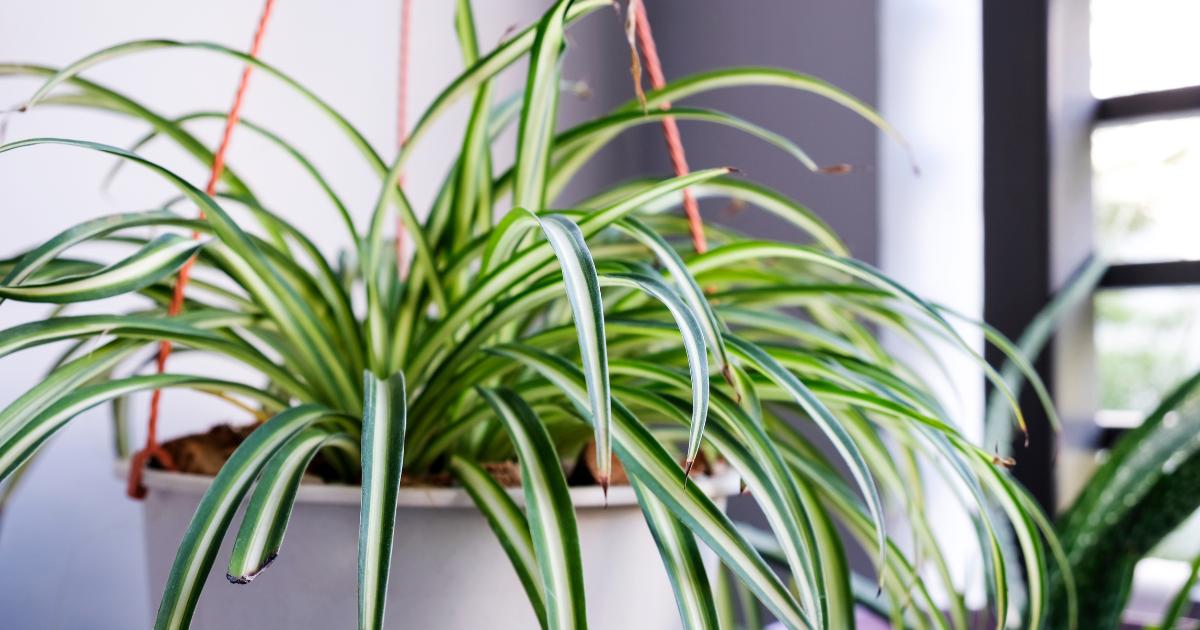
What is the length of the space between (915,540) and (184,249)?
36 centimetres

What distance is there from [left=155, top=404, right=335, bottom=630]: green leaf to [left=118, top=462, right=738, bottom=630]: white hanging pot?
0.11ft

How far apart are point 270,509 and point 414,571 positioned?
10 cm

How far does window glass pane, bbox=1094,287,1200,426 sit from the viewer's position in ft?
4.20

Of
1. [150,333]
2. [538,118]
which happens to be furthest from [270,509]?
[538,118]

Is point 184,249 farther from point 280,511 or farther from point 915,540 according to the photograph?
point 915,540

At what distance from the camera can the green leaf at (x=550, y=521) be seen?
1.08 feet

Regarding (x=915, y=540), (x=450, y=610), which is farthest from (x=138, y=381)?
(x=915, y=540)

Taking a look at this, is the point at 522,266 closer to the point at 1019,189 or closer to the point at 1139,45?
the point at 1019,189

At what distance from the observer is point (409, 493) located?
40cm

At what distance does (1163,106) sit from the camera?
47.9 inches

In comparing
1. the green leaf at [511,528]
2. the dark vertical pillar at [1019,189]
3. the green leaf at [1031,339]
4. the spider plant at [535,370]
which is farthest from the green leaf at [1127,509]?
the green leaf at [511,528]

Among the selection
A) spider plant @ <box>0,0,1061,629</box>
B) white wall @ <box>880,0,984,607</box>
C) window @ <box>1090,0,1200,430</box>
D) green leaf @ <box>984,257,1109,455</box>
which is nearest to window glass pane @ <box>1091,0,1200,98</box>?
window @ <box>1090,0,1200,430</box>

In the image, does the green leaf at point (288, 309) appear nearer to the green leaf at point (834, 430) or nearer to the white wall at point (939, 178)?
the green leaf at point (834, 430)

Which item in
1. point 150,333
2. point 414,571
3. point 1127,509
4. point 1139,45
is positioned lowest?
point 1127,509
